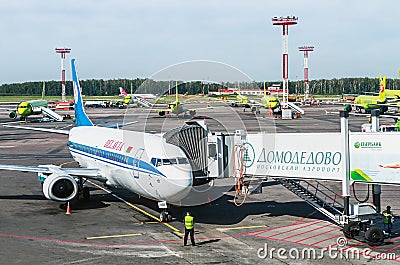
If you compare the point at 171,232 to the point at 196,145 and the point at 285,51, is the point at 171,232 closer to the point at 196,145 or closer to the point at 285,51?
the point at 196,145

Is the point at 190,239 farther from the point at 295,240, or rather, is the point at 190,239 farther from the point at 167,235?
the point at 295,240

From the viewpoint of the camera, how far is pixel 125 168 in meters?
33.9

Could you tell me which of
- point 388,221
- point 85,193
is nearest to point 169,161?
point 388,221

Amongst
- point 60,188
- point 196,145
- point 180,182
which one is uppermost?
point 196,145

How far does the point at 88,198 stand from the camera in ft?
134

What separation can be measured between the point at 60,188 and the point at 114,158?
407cm

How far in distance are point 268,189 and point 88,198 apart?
47.1 ft

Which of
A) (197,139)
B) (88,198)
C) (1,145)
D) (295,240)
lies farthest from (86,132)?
(1,145)

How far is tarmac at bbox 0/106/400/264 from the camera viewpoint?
991 inches

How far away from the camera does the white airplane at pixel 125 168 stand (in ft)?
95.8

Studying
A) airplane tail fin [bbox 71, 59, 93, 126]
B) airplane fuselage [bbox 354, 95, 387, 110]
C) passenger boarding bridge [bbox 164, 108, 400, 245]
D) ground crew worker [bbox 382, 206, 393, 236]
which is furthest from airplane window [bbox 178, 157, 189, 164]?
airplane fuselage [bbox 354, 95, 387, 110]

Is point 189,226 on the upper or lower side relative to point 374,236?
upper

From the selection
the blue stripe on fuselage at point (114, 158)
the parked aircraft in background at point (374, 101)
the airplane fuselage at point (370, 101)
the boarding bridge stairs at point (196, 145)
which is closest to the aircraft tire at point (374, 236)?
the boarding bridge stairs at point (196, 145)

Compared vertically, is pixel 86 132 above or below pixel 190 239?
above
